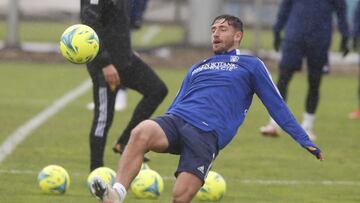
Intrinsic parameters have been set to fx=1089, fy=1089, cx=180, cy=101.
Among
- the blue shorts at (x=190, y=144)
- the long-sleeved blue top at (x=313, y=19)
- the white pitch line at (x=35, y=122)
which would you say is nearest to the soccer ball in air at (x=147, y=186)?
the blue shorts at (x=190, y=144)

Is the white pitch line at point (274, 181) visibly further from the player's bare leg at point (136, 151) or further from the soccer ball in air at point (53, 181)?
the player's bare leg at point (136, 151)

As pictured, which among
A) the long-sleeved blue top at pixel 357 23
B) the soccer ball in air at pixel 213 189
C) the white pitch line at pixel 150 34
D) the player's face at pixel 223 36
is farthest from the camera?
the white pitch line at pixel 150 34

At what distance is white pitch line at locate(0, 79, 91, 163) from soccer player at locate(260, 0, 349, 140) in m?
3.09

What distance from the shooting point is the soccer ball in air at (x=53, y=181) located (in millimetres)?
9375

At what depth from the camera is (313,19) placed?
1395cm

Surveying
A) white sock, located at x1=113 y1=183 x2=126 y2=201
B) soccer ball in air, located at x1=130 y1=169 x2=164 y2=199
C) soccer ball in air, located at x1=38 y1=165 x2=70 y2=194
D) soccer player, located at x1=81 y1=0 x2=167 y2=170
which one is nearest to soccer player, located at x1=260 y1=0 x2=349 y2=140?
soccer player, located at x1=81 y1=0 x2=167 y2=170

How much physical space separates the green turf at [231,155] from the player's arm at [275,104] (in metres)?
1.45

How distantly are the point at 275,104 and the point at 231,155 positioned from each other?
4.41m

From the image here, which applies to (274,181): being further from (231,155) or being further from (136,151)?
(136,151)

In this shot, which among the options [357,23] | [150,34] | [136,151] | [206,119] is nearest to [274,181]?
[206,119]

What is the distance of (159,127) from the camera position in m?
7.86

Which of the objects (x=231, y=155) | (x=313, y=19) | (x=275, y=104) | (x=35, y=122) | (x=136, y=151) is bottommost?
(x=35, y=122)

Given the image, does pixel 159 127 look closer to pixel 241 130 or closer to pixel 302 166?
pixel 302 166

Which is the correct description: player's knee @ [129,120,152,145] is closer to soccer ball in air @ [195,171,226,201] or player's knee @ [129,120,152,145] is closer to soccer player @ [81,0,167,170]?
soccer ball in air @ [195,171,226,201]
